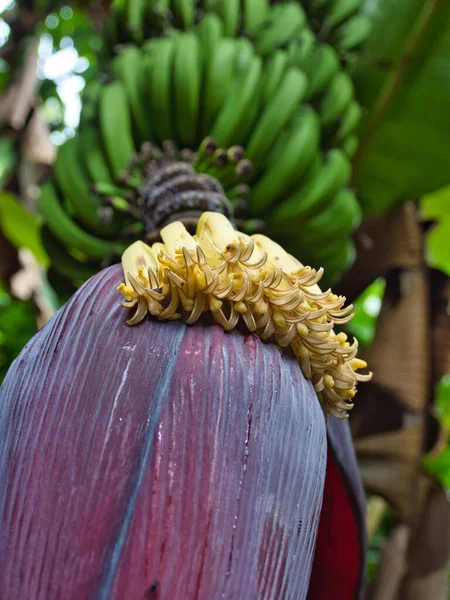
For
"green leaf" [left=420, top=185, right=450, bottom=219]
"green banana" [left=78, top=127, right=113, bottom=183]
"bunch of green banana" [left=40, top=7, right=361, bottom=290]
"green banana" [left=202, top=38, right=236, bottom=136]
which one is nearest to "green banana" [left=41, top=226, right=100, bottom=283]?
"bunch of green banana" [left=40, top=7, right=361, bottom=290]

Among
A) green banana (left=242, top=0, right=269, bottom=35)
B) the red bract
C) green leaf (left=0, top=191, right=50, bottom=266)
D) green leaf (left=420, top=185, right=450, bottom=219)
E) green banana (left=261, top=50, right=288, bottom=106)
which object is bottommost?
the red bract

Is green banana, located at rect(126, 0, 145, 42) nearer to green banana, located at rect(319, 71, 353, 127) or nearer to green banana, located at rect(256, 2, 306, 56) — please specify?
green banana, located at rect(256, 2, 306, 56)

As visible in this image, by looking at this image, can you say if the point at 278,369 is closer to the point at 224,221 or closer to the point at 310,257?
the point at 224,221

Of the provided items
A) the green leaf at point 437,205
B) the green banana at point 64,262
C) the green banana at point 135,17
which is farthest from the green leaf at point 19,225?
the green leaf at point 437,205

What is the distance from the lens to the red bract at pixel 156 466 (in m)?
0.41

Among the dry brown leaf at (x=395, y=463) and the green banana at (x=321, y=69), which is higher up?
the green banana at (x=321, y=69)

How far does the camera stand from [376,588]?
1150mm

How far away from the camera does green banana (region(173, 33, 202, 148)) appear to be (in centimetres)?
76

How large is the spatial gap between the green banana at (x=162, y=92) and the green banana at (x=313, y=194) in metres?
0.17

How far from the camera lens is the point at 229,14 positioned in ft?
2.83

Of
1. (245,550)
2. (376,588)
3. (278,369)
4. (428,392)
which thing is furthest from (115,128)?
(376,588)

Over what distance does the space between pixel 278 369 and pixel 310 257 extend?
404 millimetres

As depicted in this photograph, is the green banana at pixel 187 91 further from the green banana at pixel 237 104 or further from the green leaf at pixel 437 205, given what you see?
the green leaf at pixel 437 205

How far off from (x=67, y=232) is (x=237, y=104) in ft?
0.89
